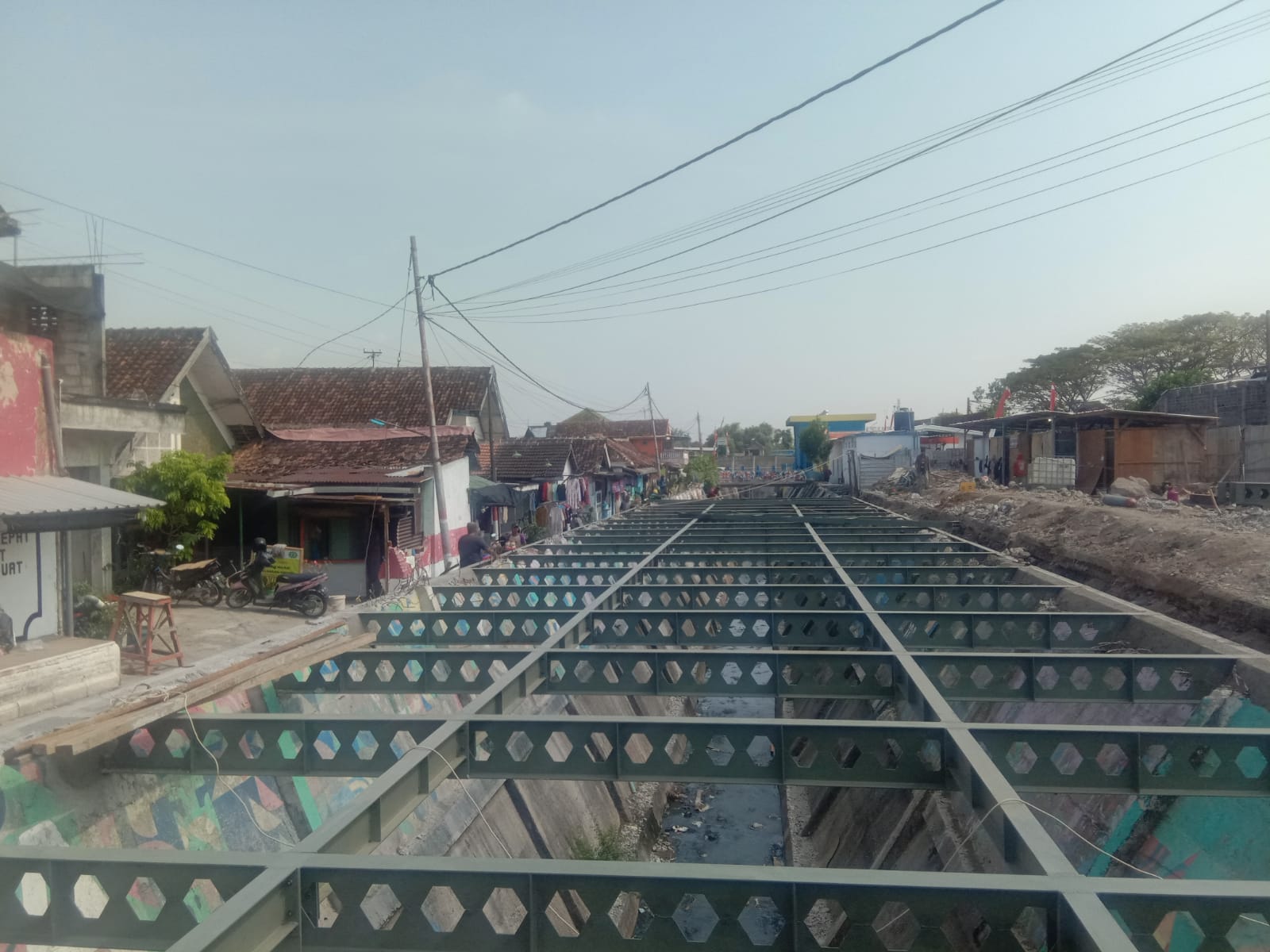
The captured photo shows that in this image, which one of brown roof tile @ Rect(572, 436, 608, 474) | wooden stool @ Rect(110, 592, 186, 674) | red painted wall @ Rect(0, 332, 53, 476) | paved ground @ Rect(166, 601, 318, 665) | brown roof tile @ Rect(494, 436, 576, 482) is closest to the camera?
wooden stool @ Rect(110, 592, 186, 674)

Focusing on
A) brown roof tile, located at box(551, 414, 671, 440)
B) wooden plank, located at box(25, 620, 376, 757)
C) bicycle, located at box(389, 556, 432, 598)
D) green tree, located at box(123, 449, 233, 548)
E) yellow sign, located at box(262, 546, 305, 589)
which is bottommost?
bicycle, located at box(389, 556, 432, 598)

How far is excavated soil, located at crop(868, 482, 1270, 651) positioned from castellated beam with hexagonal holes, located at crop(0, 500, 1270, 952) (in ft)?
10.1

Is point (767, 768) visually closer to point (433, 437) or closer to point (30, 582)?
point (30, 582)

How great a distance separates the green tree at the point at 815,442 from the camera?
5900 centimetres

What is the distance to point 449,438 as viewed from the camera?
19.9m

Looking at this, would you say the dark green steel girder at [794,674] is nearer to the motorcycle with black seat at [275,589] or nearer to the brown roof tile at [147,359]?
the motorcycle with black seat at [275,589]

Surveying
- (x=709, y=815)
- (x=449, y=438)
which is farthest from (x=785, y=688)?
(x=449, y=438)

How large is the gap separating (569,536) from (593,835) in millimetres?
5234

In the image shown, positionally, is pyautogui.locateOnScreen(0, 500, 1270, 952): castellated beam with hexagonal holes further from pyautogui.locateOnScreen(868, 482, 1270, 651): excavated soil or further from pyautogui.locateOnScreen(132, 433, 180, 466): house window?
pyautogui.locateOnScreen(132, 433, 180, 466): house window

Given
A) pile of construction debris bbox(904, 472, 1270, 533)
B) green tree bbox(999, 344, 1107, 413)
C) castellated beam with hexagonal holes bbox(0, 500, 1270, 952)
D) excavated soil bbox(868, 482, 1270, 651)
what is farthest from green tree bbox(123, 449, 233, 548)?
green tree bbox(999, 344, 1107, 413)

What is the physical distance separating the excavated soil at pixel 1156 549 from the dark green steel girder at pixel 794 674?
575cm

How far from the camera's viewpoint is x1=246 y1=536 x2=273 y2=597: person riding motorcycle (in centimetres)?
1487

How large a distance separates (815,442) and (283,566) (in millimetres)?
48361

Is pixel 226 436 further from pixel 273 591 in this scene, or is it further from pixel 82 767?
pixel 82 767
